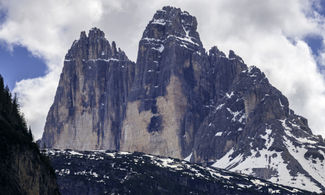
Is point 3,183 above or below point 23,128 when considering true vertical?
below

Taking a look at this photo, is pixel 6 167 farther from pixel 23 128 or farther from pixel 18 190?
pixel 23 128

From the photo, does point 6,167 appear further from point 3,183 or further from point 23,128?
point 23,128

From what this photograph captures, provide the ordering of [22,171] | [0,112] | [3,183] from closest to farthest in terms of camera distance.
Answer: [3,183], [22,171], [0,112]

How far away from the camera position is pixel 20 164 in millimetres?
171125

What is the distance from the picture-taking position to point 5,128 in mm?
174750

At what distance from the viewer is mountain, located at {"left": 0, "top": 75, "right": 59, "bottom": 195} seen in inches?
6442

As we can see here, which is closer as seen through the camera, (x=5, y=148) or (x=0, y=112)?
(x=5, y=148)

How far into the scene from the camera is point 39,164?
180m

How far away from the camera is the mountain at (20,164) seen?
164 meters

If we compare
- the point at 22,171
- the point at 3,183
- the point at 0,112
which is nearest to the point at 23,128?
the point at 0,112

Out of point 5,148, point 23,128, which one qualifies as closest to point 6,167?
point 5,148

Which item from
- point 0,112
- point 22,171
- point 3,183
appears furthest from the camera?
point 0,112

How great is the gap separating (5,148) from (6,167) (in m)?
4.06

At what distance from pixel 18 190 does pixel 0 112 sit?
26527mm
